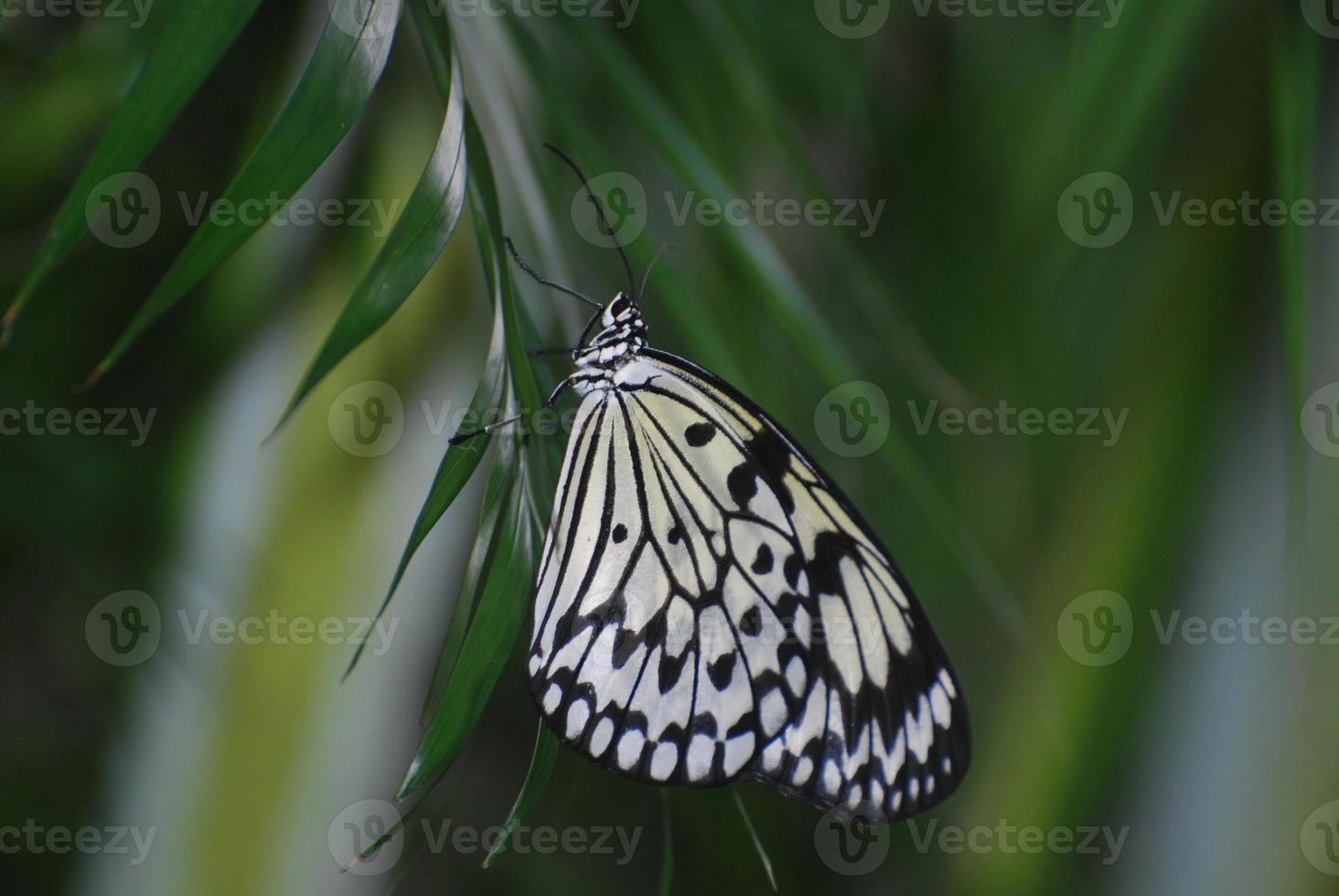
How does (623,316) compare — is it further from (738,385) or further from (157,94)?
(157,94)

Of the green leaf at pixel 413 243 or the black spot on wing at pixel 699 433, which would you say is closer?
the green leaf at pixel 413 243

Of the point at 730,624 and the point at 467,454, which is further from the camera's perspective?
the point at 730,624

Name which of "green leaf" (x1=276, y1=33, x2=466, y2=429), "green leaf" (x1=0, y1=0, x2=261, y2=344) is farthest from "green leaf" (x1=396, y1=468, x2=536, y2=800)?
"green leaf" (x1=0, y1=0, x2=261, y2=344)

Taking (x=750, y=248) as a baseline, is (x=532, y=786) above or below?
below

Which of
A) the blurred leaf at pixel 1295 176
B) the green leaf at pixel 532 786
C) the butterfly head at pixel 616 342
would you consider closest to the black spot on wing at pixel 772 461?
the butterfly head at pixel 616 342

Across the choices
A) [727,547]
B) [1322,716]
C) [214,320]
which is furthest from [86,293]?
[1322,716]

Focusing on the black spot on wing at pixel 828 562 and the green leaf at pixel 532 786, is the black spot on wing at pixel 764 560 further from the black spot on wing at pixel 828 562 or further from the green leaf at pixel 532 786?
the green leaf at pixel 532 786

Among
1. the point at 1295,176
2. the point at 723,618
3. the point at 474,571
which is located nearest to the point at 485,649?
the point at 474,571
